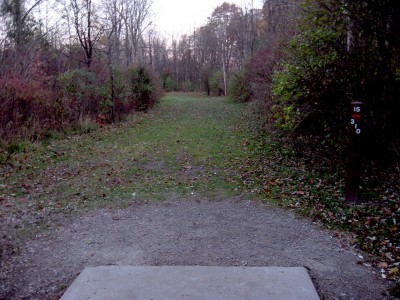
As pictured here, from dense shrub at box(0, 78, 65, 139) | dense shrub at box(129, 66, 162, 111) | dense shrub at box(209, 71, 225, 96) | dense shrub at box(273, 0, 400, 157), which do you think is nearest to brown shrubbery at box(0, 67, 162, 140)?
dense shrub at box(0, 78, 65, 139)

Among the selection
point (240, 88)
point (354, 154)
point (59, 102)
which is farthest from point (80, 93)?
point (240, 88)

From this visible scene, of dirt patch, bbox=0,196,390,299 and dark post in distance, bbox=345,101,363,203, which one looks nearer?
dirt patch, bbox=0,196,390,299

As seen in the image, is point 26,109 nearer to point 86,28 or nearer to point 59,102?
point 59,102

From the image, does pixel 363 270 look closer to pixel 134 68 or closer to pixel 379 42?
pixel 379 42

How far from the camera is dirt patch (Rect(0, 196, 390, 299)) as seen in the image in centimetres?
371

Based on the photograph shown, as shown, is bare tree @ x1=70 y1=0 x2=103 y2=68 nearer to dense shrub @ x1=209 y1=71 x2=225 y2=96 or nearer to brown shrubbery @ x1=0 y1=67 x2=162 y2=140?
brown shrubbery @ x1=0 y1=67 x2=162 y2=140

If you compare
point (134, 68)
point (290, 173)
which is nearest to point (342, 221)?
point (290, 173)

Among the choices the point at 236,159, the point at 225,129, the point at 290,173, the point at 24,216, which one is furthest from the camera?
the point at 225,129

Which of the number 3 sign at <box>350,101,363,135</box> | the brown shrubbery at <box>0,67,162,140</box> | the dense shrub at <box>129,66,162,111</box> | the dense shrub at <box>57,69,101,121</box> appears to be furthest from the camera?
the dense shrub at <box>129,66,162,111</box>

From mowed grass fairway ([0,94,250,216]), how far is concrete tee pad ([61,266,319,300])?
2.59 metres

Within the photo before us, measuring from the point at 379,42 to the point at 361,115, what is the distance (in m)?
1.53

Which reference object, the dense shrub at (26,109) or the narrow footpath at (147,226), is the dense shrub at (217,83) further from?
the narrow footpath at (147,226)

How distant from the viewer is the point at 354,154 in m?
5.57

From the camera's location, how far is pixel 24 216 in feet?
18.3
